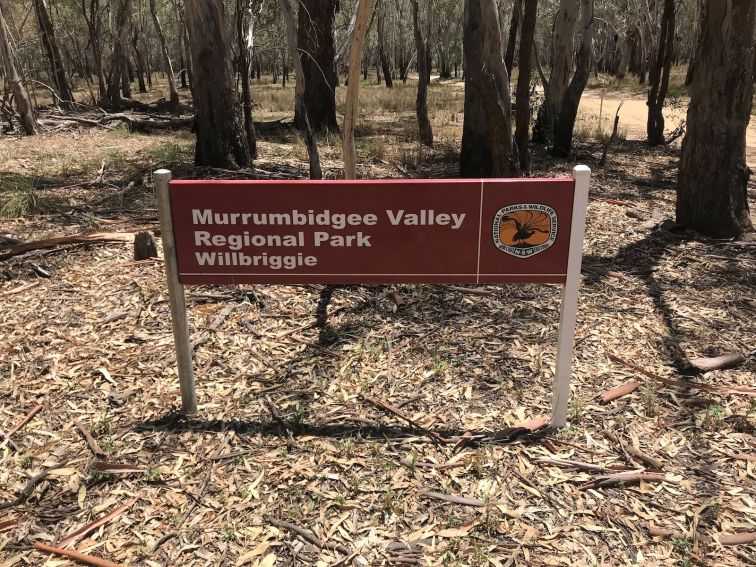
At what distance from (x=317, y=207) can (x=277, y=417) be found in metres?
1.23

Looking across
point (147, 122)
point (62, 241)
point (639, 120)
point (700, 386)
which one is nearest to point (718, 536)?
point (700, 386)

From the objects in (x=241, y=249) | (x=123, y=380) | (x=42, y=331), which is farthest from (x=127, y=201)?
(x=241, y=249)

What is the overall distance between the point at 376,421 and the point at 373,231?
109 cm

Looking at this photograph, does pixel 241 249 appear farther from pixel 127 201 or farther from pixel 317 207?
pixel 127 201

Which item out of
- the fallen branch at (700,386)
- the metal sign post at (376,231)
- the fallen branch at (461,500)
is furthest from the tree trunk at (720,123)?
the fallen branch at (461,500)

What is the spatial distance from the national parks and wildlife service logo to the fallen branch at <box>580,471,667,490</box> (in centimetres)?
114

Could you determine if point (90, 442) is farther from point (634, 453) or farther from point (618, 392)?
point (618, 392)

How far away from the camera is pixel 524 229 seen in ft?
10.3

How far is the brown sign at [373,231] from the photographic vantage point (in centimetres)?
310

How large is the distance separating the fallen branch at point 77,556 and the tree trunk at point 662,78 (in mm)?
12465

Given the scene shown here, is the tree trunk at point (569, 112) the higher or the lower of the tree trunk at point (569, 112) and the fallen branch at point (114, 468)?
the higher

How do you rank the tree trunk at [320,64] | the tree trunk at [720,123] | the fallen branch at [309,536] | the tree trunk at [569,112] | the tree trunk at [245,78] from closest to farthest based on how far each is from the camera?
1. the fallen branch at [309,536]
2. the tree trunk at [720,123]
3. the tree trunk at [245,78]
4. the tree trunk at [569,112]
5. the tree trunk at [320,64]

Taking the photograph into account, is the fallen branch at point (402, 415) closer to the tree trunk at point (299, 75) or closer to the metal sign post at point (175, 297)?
the metal sign post at point (175, 297)

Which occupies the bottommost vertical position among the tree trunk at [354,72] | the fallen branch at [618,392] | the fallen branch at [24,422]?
the fallen branch at [618,392]
